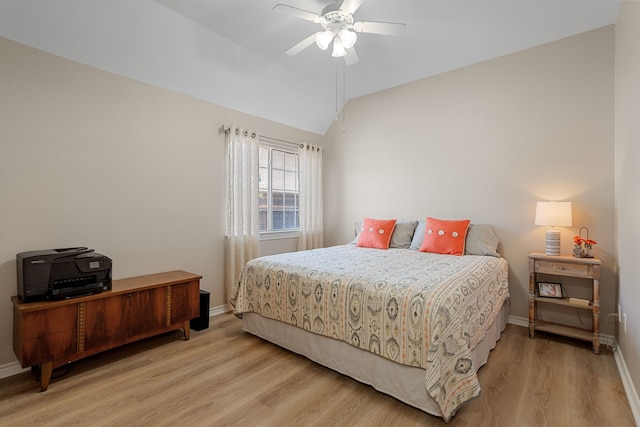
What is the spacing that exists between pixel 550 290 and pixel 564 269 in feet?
0.91

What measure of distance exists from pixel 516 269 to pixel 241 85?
3.64 m

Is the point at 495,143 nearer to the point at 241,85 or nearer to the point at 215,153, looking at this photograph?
the point at 241,85

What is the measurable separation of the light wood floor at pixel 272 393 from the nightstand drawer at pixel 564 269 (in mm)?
641

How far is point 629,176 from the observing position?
6.73 feet

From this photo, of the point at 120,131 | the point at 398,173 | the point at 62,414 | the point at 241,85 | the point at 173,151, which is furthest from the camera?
the point at 398,173

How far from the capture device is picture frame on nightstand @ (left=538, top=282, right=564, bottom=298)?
2.78 m

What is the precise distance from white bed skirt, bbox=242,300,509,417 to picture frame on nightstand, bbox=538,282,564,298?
1.36ft

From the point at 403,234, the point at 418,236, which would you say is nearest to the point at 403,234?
the point at 403,234

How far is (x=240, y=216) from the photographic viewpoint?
366 cm

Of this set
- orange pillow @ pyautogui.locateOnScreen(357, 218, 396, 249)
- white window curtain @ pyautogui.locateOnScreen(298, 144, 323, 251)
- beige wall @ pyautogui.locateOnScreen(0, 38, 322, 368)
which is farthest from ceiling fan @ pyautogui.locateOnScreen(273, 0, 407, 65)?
white window curtain @ pyautogui.locateOnScreen(298, 144, 323, 251)

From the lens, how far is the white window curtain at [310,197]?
455 cm

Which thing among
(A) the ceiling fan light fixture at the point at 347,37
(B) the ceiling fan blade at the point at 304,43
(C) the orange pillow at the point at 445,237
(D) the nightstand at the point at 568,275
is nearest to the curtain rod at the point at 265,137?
(B) the ceiling fan blade at the point at 304,43

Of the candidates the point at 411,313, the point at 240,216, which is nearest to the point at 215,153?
the point at 240,216

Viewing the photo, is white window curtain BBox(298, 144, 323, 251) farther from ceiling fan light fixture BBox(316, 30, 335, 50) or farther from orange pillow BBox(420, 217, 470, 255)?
ceiling fan light fixture BBox(316, 30, 335, 50)
